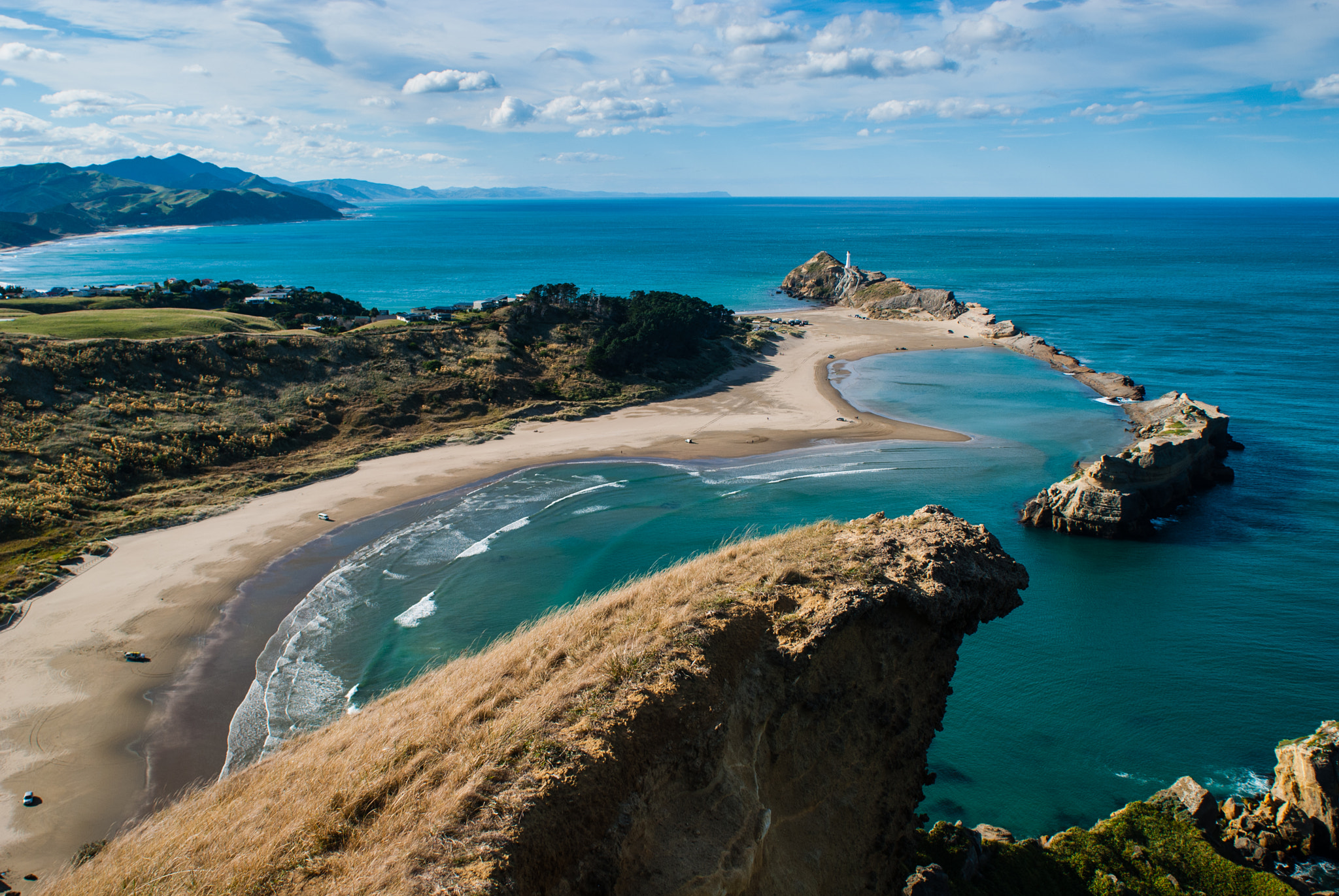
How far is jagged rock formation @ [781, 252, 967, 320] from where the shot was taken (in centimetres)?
9394

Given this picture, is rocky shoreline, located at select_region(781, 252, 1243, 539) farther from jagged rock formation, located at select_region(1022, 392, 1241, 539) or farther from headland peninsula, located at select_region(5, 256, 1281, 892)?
headland peninsula, located at select_region(5, 256, 1281, 892)

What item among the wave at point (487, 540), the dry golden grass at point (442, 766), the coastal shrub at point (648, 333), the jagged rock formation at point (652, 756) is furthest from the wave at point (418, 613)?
the coastal shrub at point (648, 333)

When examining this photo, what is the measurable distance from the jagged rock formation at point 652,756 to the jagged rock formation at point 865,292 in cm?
8704

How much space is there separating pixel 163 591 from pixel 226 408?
67.3ft

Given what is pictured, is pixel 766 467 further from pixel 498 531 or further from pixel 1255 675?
pixel 1255 675

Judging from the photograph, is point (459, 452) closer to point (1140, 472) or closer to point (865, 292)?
point (1140, 472)

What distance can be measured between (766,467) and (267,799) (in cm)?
3540

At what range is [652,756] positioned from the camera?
31.5 ft

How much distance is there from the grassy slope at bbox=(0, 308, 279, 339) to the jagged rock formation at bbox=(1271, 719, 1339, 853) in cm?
6147

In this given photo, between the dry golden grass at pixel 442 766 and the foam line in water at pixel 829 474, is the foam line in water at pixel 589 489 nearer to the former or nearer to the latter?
the foam line in water at pixel 829 474

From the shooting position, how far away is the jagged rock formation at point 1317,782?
16719mm

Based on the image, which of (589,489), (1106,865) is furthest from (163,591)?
(1106,865)

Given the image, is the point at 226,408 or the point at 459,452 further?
the point at 459,452

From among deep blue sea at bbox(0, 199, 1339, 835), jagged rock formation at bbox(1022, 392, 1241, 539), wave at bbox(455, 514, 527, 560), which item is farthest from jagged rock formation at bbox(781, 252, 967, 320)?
wave at bbox(455, 514, 527, 560)
